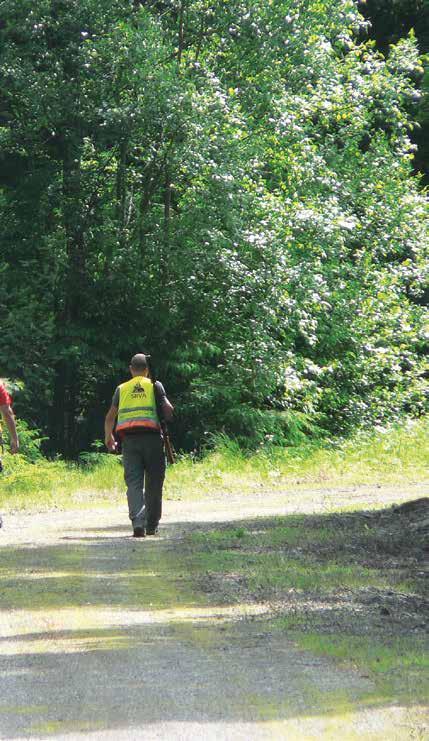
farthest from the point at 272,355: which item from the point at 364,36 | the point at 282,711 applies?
the point at 282,711

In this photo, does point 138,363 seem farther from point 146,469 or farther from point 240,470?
point 240,470

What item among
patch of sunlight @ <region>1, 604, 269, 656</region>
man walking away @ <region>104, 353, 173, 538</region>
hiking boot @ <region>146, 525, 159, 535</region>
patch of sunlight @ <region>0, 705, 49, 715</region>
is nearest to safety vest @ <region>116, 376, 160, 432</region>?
man walking away @ <region>104, 353, 173, 538</region>

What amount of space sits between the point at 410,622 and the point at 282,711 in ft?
9.65

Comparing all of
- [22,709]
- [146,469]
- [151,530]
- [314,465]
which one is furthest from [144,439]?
[314,465]

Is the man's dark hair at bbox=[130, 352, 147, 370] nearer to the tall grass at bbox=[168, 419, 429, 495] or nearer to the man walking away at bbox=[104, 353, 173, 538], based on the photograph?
the man walking away at bbox=[104, 353, 173, 538]

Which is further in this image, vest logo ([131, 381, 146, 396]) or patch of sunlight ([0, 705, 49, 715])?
vest logo ([131, 381, 146, 396])

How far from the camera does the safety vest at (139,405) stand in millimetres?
14664

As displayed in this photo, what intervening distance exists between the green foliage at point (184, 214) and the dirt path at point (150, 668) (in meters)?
14.2

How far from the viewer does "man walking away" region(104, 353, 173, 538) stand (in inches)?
576

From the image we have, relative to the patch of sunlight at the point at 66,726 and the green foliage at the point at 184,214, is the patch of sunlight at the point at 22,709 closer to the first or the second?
the patch of sunlight at the point at 66,726

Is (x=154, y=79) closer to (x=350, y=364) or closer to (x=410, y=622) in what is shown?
(x=350, y=364)

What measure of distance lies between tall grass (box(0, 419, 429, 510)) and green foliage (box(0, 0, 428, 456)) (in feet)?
3.29

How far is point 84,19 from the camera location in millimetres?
25828

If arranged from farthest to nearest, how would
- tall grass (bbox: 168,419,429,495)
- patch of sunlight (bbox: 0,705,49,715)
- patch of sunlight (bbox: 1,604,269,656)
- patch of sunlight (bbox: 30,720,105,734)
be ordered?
tall grass (bbox: 168,419,429,495), patch of sunlight (bbox: 1,604,269,656), patch of sunlight (bbox: 0,705,49,715), patch of sunlight (bbox: 30,720,105,734)
